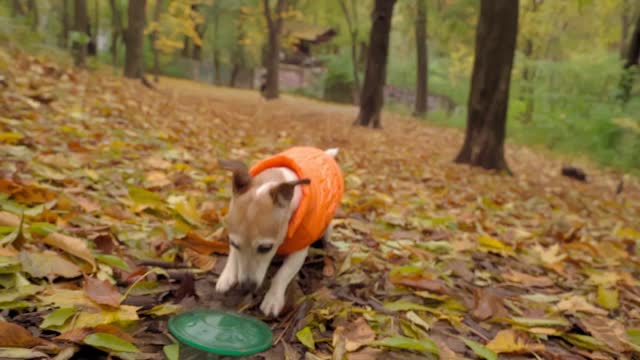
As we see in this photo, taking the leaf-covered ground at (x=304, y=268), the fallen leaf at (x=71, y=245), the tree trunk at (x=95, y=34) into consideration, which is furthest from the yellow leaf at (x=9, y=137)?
the tree trunk at (x=95, y=34)

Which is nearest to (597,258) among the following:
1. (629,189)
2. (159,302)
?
(159,302)

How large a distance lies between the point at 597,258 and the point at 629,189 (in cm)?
620

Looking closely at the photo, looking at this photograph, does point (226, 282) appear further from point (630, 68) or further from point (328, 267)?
point (630, 68)

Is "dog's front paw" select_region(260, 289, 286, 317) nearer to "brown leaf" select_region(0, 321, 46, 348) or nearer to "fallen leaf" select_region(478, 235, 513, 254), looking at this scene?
"brown leaf" select_region(0, 321, 46, 348)

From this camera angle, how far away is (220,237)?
2775mm

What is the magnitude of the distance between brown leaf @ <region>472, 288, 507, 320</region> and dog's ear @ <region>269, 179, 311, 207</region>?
3.71ft

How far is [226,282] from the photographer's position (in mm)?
2164

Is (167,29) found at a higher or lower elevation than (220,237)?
higher

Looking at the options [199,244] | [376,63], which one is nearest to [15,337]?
[199,244]

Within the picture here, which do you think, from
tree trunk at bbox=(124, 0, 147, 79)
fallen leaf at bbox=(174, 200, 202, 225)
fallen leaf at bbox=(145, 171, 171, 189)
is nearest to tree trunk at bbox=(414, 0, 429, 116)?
tree trunk at bbox=(124, 0, 147, 79)

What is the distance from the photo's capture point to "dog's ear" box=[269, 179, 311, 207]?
6.54ft

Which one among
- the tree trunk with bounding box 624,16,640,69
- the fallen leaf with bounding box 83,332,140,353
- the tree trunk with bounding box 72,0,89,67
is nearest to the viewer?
the fallen leaf with bounding box 83,332,140,353

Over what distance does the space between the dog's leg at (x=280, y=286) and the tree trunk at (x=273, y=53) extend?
17753 mm

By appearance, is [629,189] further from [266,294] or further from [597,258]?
[266,294]
